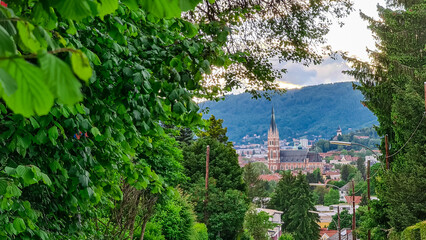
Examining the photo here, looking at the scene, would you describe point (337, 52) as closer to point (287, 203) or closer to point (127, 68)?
point (127, 68)

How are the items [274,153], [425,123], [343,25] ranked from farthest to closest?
[274,153]
[425,123]
[343,25]

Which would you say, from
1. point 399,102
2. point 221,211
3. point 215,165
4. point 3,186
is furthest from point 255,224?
point 3,186

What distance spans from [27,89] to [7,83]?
5 centimetres

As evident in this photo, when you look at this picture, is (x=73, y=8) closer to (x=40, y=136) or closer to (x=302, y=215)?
(x=40, y=136)

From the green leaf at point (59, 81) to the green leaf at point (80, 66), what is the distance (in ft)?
0.16

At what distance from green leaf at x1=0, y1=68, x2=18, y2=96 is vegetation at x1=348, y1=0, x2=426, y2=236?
1871 centimetres

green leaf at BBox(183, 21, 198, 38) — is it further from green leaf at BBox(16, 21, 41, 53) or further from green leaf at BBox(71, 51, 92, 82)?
green leaf at BBox(71, 51, 92, 82)

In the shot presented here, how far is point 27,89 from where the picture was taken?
101cm

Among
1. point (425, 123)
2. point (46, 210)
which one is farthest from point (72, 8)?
point (425, 123)

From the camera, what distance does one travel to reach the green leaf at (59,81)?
0.97 m

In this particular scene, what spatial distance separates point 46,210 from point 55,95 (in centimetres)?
438

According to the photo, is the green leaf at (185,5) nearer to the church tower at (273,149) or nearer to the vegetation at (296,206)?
the vegetation at (296,206)

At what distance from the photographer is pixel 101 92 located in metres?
4.71

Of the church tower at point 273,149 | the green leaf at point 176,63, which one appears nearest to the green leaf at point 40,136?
the green leaf at point 176,63
